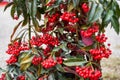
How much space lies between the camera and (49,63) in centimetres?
120

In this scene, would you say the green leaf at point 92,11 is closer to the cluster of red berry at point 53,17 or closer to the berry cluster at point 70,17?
the berry cluster at point 70,17

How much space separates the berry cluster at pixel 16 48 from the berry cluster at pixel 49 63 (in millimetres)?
216

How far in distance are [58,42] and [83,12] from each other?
16 centimetres

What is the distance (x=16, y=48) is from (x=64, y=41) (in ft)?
0.75

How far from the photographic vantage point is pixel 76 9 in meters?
1.24

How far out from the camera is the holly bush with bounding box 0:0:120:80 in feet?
3.84

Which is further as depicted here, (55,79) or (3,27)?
(3,27)

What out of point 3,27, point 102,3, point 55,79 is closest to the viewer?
point 102,3

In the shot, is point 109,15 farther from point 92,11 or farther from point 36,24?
point 36,24

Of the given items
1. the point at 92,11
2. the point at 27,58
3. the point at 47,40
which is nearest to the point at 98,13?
the point at 92,11

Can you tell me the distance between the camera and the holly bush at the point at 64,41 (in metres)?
1.17

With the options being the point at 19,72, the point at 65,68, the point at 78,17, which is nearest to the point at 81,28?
the point at 78,17

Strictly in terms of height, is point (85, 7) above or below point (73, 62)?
above

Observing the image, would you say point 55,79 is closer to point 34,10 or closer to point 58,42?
point 58,42
